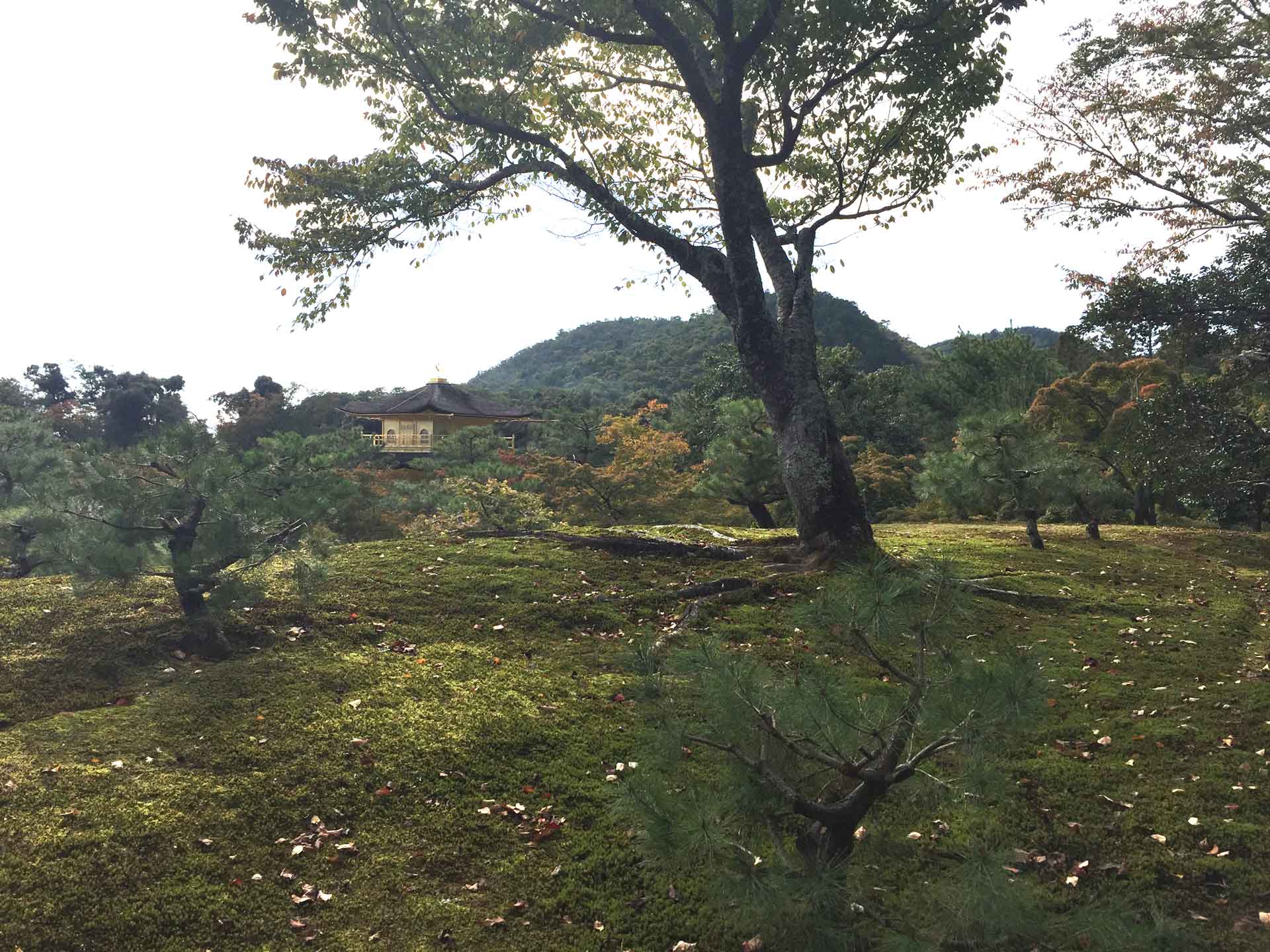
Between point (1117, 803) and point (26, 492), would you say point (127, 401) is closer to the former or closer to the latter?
point (26, 492)

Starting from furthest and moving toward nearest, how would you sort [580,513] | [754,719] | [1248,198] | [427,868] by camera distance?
1. [580,513]
2. [1248,198]
3. [427,868]
4. [754,719]

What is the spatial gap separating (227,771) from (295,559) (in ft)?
5.32

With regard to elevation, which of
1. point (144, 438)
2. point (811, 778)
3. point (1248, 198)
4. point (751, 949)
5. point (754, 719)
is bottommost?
point (751, 949)

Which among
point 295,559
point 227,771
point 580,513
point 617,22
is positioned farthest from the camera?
point 580,513

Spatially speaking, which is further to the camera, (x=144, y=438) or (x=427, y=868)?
(x=144, y=438)

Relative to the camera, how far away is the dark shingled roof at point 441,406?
3097 centimetres

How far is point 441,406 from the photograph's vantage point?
31.1 m

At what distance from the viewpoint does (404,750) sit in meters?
4.04

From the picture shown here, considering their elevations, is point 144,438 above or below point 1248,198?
below

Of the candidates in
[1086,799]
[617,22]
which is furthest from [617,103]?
[1086,799]

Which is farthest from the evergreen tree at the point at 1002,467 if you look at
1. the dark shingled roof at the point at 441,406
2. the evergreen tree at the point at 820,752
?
the dark shingled roof at the point at 441,406

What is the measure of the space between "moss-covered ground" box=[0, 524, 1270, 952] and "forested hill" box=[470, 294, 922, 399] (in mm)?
20000

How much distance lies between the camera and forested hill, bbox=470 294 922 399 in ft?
134

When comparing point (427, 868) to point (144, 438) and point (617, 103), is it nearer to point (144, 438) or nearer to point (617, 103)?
point (144, 438)
